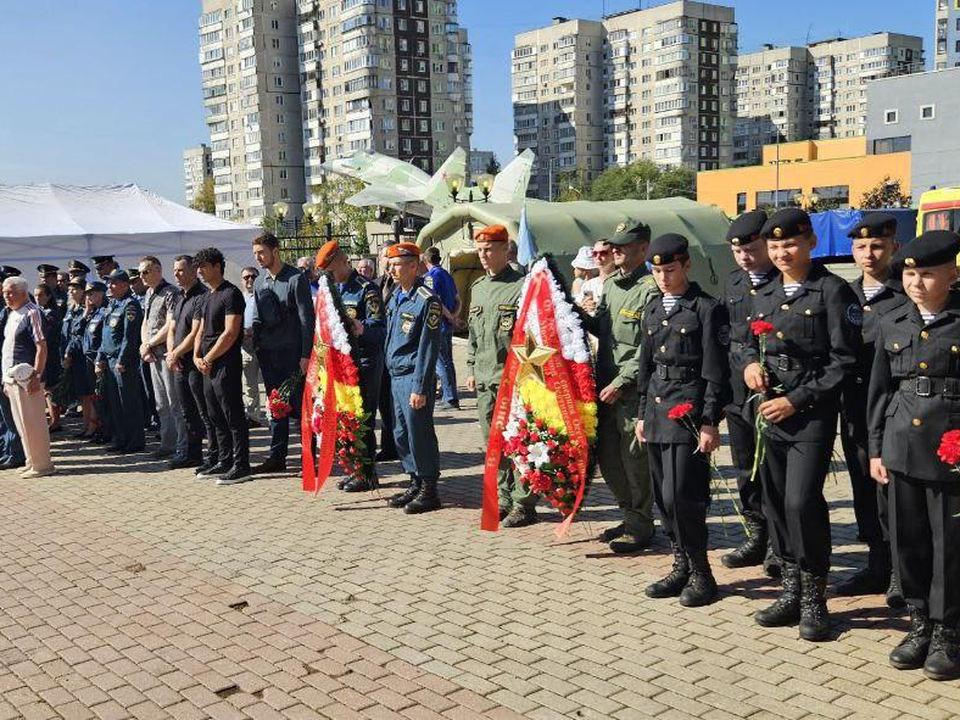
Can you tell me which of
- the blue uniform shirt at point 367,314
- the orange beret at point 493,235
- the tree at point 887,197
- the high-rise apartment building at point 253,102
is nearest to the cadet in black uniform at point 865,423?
the orange beret at point 493,235

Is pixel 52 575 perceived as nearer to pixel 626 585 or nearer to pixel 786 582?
pixel 626 585

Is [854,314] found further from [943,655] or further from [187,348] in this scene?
[187,348]

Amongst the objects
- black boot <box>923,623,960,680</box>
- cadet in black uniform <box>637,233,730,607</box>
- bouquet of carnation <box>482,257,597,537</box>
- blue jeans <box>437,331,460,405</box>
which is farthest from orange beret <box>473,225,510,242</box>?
blue jeans <box>437,331,460,405</box>

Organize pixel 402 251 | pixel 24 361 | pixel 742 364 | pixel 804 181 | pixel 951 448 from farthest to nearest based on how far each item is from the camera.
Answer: pixel 804 181
pixel 24 361
pixel 402 251
pixel 742 364
pixel 951 448

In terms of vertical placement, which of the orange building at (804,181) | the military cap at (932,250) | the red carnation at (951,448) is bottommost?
the red carnation at (951,448)

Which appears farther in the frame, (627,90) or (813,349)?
(627,90)

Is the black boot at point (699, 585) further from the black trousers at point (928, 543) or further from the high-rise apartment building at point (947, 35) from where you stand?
the high-rise apartment building at point (947, 35)

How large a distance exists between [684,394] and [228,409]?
5098 millimetres

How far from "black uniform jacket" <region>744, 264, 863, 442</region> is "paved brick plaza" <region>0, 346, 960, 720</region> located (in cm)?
112

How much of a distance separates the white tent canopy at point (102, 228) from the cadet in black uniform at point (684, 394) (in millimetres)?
14374

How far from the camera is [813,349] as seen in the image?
15.5 feet

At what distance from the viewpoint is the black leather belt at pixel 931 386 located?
4148mm

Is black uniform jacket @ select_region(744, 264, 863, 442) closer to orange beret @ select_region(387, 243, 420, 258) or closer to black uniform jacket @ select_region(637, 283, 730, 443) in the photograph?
black uniform jacket @ select_region(637, 283, 730, 443)

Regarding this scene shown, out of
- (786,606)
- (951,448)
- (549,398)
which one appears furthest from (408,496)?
(951,448)
